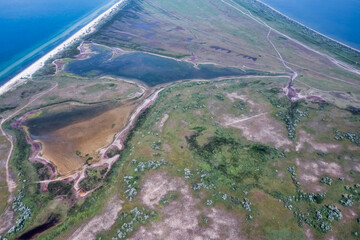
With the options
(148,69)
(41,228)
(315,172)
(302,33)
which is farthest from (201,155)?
(302,33)

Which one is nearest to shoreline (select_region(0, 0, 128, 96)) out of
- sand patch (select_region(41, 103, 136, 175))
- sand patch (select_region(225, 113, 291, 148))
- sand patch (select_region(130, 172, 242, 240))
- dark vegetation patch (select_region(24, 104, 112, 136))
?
dark vegetation patch (select_region(24, 104, 112, 136))

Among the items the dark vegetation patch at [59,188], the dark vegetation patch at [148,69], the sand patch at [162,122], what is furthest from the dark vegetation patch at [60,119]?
the dark vegetation patch at [148,69]

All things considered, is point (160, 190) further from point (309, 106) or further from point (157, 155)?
point (309, 106)

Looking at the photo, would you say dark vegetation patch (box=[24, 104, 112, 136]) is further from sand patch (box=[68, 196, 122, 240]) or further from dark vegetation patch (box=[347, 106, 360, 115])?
dark vegetation patch (box=[347, 106, 360, 115])

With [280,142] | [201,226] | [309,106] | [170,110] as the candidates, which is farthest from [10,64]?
[309,106]

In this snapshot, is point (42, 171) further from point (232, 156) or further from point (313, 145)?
point (313, 145)

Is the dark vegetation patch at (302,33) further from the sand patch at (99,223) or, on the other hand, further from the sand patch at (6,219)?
the sand patch at (6,219)
